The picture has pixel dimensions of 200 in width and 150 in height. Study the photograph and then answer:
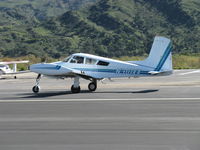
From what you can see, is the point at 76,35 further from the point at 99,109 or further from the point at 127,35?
the point at 99,109

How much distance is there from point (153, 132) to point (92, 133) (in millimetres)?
1497

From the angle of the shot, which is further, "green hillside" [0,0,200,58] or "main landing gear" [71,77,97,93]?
"green hillside" [0,0,200,58]

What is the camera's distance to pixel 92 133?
33.6 ft

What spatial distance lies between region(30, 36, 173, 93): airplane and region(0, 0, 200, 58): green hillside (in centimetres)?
7383

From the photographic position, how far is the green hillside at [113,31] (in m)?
110

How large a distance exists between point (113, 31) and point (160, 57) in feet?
381

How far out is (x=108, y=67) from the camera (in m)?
21.6

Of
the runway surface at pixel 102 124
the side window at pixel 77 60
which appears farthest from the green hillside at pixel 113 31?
the runway surface at pixel 102 124

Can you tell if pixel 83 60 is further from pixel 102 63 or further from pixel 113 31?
pixel 113 31

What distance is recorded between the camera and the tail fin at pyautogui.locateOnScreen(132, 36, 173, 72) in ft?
69.2

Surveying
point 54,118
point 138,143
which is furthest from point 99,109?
point 138,143

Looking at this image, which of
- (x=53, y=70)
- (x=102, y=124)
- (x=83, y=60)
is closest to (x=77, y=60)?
(x=83, y=60)

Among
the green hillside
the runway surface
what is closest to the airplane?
the runway surface

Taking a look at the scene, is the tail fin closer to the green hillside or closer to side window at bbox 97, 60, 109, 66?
side window at bbox 97, 60, 109, 66
